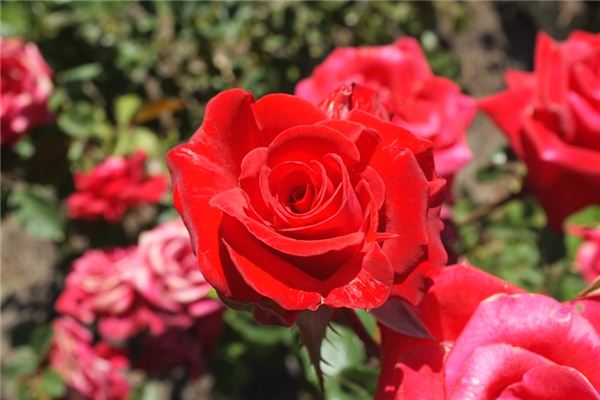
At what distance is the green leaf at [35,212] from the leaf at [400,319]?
2.97ft

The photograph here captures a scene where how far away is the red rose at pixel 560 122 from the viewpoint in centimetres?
81

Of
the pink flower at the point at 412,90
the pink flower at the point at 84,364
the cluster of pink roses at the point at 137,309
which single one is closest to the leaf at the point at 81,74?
the cluster of pink roses at the point at 137,309

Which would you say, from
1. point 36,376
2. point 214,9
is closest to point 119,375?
point 36,376

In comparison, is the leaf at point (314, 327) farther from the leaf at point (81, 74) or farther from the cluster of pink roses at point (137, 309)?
the leaf at point (81, 74)

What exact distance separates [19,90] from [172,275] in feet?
1.38

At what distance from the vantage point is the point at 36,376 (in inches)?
49.9

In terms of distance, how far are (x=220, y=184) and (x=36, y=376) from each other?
0.96 meters

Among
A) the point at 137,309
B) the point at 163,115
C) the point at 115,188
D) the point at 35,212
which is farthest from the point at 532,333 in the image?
the point at 163,115

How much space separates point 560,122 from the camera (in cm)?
83

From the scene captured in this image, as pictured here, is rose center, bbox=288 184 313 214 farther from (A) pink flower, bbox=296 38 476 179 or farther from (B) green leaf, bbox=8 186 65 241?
(B) green leaf, bbox=8 186 65 241

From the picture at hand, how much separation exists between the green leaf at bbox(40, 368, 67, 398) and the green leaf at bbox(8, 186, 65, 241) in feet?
0.81

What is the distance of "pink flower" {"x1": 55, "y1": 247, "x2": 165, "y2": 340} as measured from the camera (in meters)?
1.05

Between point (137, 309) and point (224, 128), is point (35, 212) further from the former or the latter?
point (224, 128)

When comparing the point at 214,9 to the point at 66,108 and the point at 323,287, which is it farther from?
the point at 323,287
